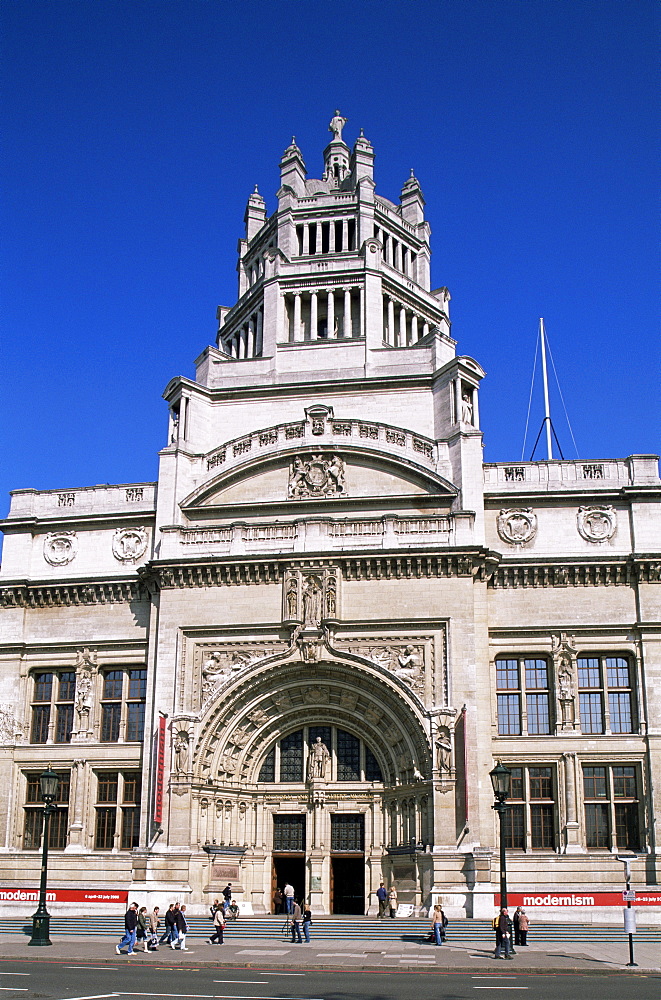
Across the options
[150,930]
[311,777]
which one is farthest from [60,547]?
[150,930]

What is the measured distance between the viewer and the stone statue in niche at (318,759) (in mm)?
40656

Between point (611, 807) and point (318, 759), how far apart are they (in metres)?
11.2

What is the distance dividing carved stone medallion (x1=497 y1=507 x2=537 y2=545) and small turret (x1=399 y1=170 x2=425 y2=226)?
23.8 m

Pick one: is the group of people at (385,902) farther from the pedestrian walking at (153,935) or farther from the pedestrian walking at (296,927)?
the pedestrian walking at (153,935)

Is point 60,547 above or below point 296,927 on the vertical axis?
above

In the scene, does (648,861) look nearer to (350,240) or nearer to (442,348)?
(442,348)

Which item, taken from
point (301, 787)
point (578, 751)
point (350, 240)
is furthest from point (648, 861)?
point (350, 240)

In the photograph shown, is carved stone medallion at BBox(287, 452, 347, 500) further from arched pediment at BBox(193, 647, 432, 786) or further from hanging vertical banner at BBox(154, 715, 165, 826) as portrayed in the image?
hanging vertical banner at BBox(154, 715, 165, 826)

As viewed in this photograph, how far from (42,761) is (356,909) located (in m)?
13.9

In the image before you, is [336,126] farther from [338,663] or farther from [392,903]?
[392,903]

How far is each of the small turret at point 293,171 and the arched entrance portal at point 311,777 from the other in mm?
29610

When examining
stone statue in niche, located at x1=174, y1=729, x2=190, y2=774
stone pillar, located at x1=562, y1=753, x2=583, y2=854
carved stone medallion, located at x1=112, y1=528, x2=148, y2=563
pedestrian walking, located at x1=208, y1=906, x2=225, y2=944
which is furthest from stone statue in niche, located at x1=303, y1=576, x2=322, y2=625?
pedestrian walking, located at x1=208, y1=906, x2=225, y2=944

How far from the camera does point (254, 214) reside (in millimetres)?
60875

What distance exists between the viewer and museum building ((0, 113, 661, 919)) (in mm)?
37969
